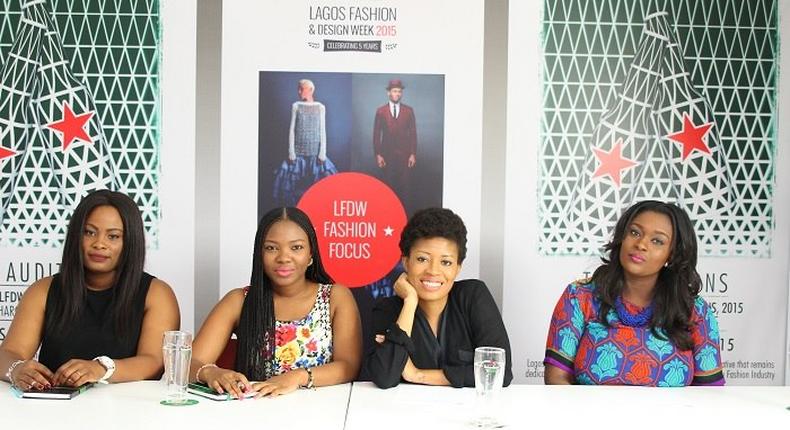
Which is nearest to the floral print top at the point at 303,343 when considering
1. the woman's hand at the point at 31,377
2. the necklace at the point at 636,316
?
the woman's hand at the point at 31,377

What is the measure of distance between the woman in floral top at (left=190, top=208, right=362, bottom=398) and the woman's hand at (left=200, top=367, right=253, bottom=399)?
0.31 m

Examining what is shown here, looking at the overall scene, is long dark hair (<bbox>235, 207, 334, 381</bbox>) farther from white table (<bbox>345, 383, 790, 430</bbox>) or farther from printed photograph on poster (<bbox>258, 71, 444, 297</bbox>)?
printed photograph on poster (<bbox>258, 71, 444, 297</bbox>)

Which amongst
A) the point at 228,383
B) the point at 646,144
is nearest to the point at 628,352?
the point at 228,383

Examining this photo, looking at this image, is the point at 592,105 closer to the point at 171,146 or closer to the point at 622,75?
the point at 622,75

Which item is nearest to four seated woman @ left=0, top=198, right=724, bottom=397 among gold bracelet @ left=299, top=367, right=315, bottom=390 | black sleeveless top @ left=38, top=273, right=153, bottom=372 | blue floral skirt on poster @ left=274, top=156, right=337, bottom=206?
black sleeveless top @ left=38, top=273, right=153, bottom=372

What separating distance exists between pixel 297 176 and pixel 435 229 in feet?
3.99

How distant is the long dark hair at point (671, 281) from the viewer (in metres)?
2.79

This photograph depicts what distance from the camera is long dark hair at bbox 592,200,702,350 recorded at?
2.79 meters

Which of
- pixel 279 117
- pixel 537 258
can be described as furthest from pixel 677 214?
pixel 279 117

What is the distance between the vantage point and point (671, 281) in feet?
9.46

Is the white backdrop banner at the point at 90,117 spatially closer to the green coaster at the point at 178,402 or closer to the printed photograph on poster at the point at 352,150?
the printed photograph on poster at the point at 352,150

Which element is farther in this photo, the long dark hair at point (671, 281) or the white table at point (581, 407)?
the long dark hair at point (671, 281)

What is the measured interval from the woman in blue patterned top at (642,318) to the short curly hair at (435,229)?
0.46 metres

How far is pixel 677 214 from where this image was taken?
2.92 metres
